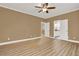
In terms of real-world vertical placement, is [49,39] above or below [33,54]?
above

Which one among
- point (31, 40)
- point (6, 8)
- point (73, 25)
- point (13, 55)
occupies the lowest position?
point (13, 55)

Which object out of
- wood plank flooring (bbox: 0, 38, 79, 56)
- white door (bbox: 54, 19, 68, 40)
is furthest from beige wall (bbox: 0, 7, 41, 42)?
white door (bbox: 54, 19, 68, 40)

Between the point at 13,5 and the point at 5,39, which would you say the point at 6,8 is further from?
the point at 5,39

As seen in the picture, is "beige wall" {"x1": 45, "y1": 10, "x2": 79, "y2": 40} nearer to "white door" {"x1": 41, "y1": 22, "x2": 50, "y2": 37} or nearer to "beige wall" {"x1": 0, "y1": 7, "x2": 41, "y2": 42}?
"white door" {"x1": 41, "y1": 22, "x2": 50, "y2": 37}

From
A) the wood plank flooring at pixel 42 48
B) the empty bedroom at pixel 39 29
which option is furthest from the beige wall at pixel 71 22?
the wood plank flooring at pixel 42 48

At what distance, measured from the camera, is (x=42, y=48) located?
2.65m

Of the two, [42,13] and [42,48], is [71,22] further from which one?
[42,48]

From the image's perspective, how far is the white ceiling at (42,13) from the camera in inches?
103

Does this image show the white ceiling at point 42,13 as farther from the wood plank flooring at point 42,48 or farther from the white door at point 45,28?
the wood plank flooring at point 42,48

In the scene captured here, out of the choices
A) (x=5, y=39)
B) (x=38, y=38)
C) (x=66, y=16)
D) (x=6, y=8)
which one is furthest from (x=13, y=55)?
(x=66, y=16)

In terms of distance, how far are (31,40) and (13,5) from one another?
64cm

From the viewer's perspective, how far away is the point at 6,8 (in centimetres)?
260

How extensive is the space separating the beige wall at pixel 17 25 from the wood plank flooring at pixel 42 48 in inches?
5.2

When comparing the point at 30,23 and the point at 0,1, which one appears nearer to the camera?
the point at 0,1
